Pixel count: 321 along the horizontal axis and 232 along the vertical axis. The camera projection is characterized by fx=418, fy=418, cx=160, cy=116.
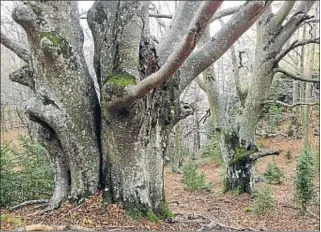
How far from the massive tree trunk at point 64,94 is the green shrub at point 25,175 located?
4.86 feet

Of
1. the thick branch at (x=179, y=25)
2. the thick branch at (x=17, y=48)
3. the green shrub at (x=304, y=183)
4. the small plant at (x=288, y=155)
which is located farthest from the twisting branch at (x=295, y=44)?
the small plant at (x=288, y=155)

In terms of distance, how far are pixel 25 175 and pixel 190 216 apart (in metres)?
2.64

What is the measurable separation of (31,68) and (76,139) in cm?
101

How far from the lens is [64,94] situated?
4492 mm

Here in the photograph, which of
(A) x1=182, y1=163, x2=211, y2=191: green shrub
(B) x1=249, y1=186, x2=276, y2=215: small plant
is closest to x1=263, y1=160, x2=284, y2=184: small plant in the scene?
(A) x1=182, y1=163, x2=211, y2=191: green shrub

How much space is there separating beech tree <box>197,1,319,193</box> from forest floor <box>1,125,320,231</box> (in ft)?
1.86

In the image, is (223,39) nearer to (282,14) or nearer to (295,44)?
(295,44)

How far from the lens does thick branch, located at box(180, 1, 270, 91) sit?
10.3 feet

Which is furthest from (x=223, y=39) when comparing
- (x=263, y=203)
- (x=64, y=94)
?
(x=263, y=203)

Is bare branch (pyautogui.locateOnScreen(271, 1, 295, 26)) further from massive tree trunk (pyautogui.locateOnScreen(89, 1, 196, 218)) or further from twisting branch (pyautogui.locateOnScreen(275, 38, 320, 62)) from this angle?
massive tree trunk (pyautogui.locateOnScreen(89, 1, 196, 218))

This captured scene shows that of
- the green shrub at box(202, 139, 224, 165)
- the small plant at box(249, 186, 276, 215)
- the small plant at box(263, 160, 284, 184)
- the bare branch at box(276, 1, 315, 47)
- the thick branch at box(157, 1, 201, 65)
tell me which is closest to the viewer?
the thick branch at box(157, 1, 201, 65)

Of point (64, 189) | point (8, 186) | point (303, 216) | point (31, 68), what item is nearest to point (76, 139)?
point (64, 189)

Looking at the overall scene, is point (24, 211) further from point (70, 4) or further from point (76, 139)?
point (70, 4)

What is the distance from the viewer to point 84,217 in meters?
4.25
